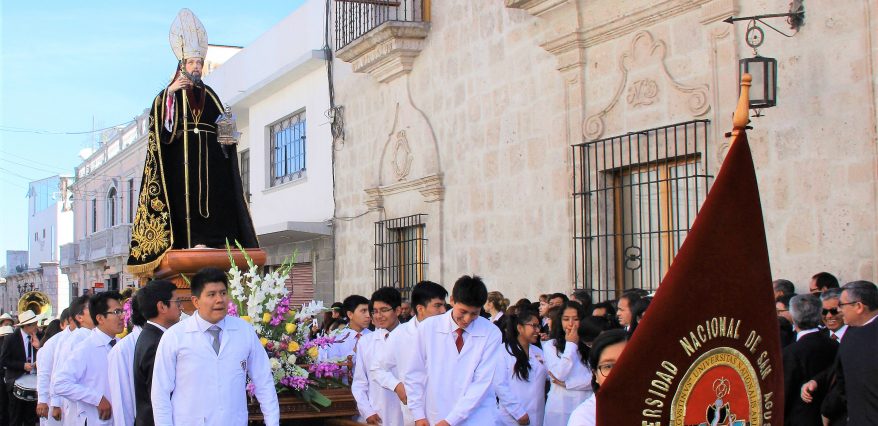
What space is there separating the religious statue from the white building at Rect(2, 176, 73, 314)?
3693 cm

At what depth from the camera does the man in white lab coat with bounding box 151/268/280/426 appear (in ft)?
17.8

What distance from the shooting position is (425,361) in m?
6.34

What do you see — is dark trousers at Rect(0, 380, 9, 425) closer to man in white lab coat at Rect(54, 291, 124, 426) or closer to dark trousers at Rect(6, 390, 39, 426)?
dark trousers at Rect(6, 390, 39, 426)

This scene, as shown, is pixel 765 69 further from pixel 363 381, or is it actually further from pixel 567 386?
pixel 363 381

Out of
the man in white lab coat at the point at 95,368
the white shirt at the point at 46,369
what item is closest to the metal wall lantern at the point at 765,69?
the man in white lab coat at the point at 95,368

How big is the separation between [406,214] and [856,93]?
7.91 meters

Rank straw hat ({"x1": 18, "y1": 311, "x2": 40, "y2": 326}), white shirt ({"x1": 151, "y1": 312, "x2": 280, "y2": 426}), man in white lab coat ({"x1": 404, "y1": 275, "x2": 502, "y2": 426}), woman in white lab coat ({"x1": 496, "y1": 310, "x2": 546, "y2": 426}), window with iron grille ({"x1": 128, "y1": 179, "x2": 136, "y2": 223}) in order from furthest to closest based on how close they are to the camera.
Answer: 1. window with iron grille ({"x1": 128, "y1": 179, "x2": 136, "y2": 223})
2. straw hat ({"x1": 18, "y1": 311, "x2": 40, "y2": 326})
3. woman in white lab coat ({"x1": 496, "y1": 310, "x2": 546, "y2": 426})
4. man in white lab coat ({"x1": 404, "y1": 275, "x2": 502, "y2": 426})
5. white shirt ({"x1": 151, "y1": 312, "x2": 280, "y2": 426})

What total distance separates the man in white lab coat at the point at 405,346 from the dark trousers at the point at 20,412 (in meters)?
5.76

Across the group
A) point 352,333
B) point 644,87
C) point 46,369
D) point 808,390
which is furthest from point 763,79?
point 46,369

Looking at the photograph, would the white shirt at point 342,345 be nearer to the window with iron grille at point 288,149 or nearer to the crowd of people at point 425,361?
the crowd of people at point 425,361

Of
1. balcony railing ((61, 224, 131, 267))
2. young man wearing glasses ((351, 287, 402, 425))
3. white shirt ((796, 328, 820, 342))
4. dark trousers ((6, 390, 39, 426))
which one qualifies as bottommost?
dark trousers ((6, 390, 39, 426))

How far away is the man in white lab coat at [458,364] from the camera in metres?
6.11

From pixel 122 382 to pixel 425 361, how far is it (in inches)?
73.0

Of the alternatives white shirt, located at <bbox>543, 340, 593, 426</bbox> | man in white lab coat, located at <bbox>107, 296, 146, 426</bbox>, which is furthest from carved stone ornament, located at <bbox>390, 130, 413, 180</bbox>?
man in white lab coat, located at <bbox>107, 296, 146, 426</bbox>
